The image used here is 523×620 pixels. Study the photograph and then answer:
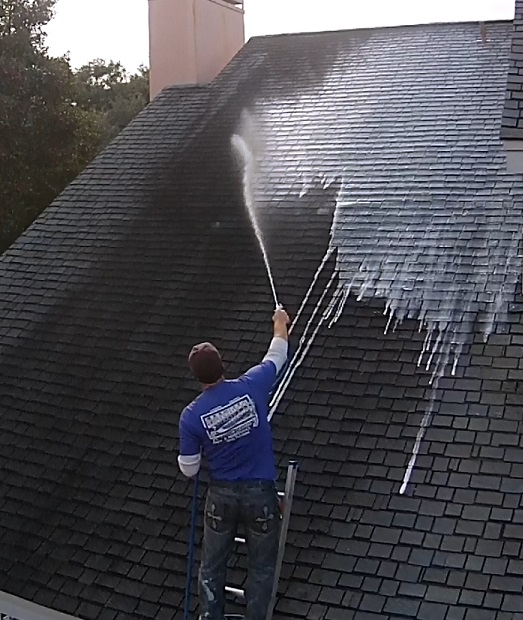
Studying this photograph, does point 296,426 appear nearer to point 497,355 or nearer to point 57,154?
point 497,355

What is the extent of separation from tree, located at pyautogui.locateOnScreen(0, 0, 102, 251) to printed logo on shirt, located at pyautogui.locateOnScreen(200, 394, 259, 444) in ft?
51.0

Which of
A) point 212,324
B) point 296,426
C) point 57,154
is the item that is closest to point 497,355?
point 296,426

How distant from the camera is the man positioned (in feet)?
15.0

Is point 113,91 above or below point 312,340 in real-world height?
below

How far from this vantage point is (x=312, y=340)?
7105 millimetres

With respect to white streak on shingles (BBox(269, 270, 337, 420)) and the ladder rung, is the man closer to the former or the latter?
the ladder rung

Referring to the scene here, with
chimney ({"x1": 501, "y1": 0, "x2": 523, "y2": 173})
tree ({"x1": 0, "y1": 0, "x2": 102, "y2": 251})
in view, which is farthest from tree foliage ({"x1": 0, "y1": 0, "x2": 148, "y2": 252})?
chimney ({"x1": 501, "y1": 0, "x2": 523, "y2": 173})

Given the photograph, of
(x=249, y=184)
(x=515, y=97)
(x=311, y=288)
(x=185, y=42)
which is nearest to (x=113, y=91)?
(x=185, y=42)

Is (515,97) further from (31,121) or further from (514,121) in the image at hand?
(31,121)

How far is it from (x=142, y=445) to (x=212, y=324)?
1.42 meters

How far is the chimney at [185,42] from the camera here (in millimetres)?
13141

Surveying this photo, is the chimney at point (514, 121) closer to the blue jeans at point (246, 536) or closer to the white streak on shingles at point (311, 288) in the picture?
the white streak on shingles at point (311, 288)

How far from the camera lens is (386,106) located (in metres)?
10.2

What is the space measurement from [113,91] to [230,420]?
3471 cm
